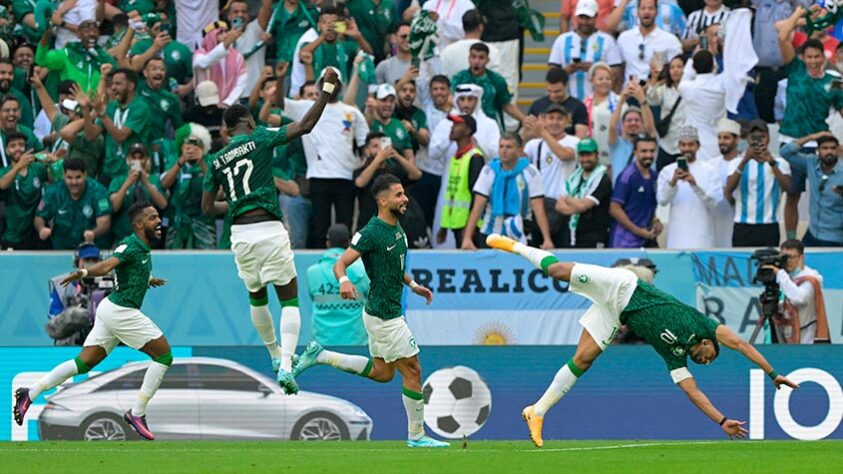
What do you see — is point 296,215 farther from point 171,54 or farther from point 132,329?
point 132,329

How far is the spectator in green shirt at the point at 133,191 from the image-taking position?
70.0 feet

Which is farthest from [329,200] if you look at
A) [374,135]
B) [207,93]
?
[207,93]

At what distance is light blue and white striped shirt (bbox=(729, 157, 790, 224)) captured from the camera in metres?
20.6

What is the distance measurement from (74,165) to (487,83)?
5344mm

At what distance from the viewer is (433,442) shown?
50.9 feet

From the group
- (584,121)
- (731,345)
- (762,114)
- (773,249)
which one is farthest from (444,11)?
(731,345)

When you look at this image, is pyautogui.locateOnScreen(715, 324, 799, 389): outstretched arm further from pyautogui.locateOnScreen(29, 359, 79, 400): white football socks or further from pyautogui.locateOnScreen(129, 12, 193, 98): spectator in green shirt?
pyautogui.locateOnScreen(129, 12, 193, 98): spectator in green shirt

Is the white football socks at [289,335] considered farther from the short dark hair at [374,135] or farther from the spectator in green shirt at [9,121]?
the spectator in green shirt at [9,121]

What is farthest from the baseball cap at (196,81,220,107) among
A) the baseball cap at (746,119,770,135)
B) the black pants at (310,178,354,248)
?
the baseball cap at (746,119,770,135)

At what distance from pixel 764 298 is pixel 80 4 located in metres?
10.4

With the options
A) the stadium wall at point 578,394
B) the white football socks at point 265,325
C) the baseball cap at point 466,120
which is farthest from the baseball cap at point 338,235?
the white football socks at point 265,325

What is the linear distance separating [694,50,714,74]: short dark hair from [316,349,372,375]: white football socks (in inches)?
317

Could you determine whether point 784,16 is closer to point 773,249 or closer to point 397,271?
point 773,249

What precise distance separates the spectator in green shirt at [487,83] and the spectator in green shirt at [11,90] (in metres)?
5.68
